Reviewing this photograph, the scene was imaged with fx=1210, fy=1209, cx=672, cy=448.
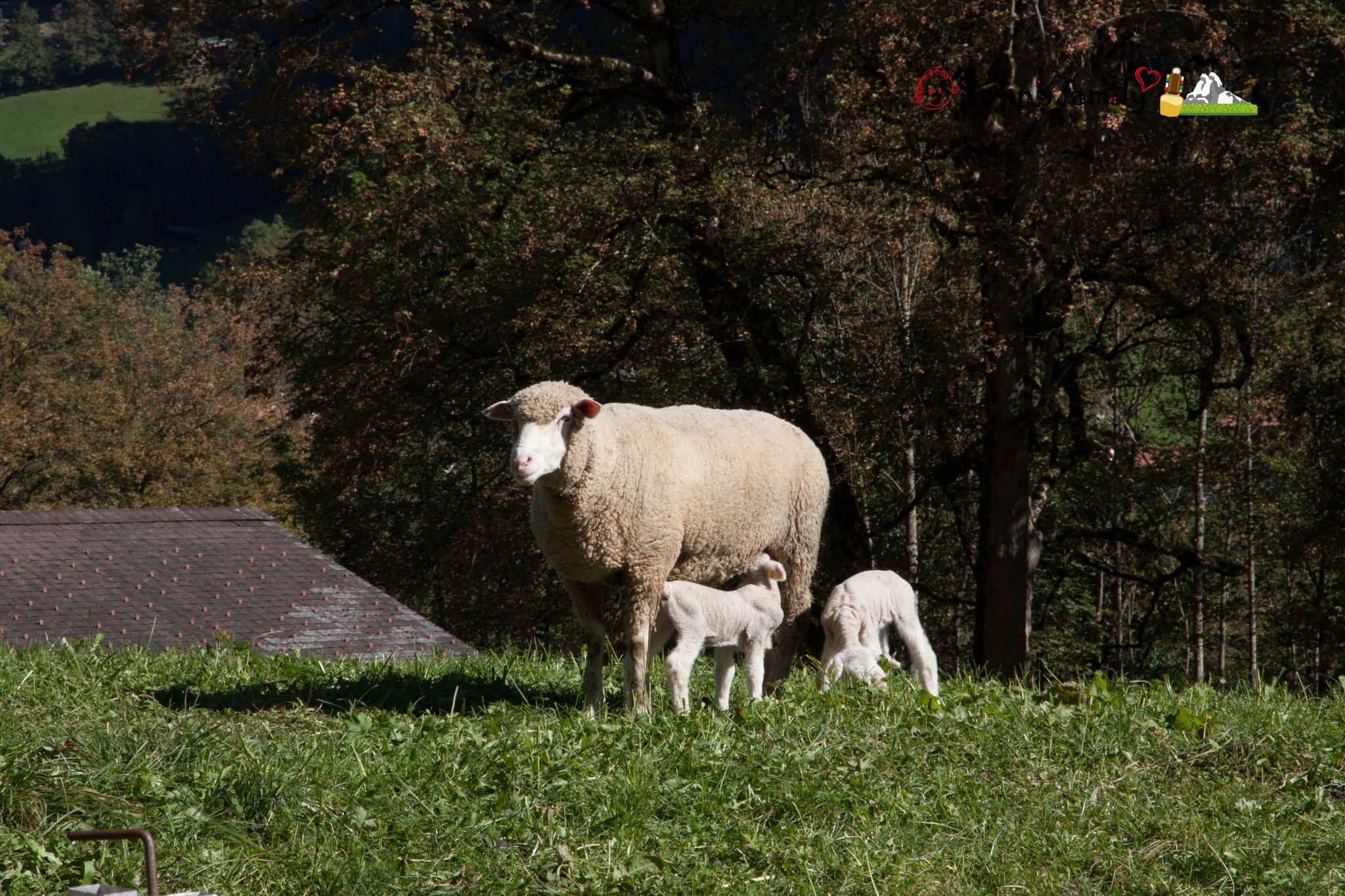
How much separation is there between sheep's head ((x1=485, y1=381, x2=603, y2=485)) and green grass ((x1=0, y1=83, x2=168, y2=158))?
130131 millimetres

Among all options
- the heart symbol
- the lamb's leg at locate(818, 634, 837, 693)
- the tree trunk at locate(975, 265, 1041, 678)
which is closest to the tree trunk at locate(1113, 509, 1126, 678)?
the tree trunk at locate(975, 265, 1041, 678)

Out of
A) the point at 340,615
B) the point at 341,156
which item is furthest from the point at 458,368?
the point at 340,615

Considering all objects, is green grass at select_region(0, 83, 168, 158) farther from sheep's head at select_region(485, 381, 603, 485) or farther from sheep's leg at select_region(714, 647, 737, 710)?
sheep's leg at select_region(714, 647, 737, 710)

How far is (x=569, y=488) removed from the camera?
6.82 metres

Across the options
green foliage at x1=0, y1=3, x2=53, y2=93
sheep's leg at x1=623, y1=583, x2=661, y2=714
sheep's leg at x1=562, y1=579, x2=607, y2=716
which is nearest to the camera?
sheep's leg at x1=623, y1=583, x2=661, y2=714

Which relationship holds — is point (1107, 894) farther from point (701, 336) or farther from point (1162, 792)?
point (701, 336)

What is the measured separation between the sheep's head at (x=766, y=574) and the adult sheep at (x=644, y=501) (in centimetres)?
13

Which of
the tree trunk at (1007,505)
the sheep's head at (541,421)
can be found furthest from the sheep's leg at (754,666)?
the tree trunk at (1007,505)

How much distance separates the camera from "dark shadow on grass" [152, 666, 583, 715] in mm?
7148

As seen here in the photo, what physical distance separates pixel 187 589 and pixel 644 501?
21.1ft

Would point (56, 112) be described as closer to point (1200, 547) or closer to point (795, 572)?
point (1200, 547)

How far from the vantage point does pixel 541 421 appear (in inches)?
259

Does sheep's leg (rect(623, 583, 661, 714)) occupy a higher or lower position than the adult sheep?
lower

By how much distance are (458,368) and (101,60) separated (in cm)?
13188
